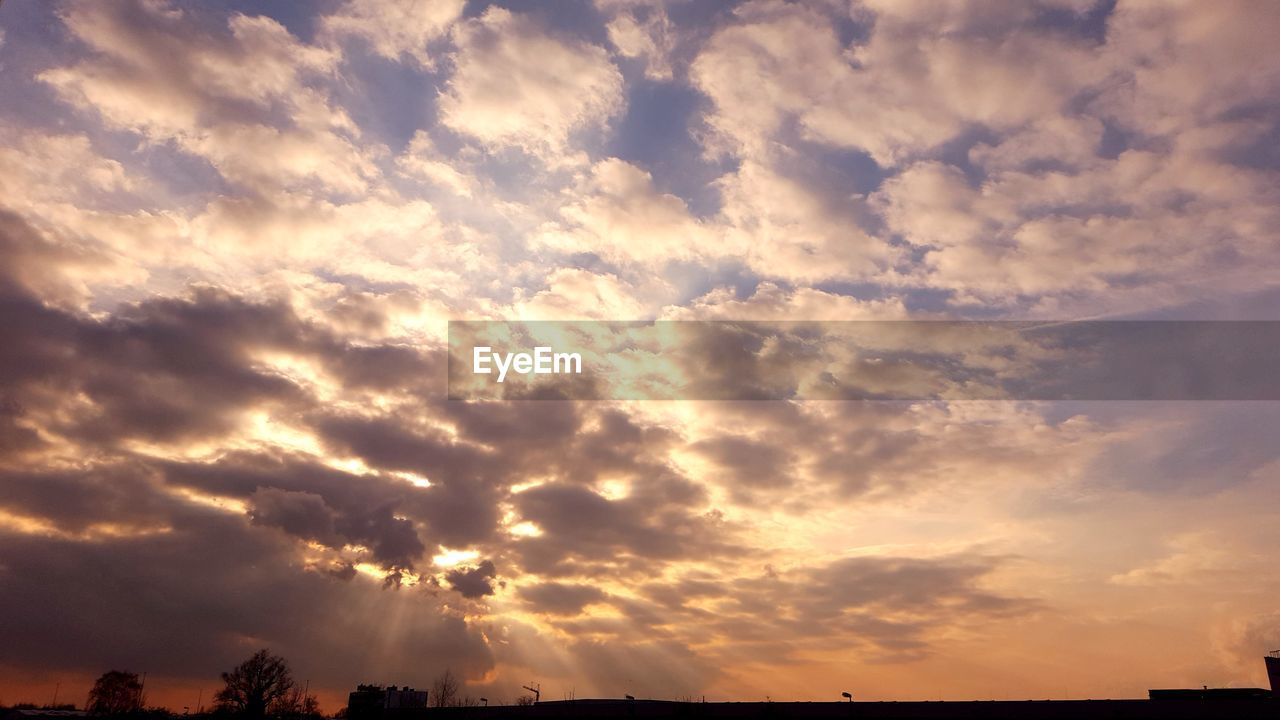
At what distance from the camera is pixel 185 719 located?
17350 cm

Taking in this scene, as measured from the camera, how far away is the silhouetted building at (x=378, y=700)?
177m

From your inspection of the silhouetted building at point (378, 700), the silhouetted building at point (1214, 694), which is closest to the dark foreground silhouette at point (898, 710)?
the silhouetted building at point (1214, 694)

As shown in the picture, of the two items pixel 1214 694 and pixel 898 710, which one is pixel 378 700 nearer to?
pixel 898 710

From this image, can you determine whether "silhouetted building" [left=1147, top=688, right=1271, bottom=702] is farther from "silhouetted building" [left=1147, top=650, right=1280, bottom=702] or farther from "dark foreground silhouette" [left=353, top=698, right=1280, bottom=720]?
"dark foreground silhouette" [left=353, top=698, right=1280, bottom=720]

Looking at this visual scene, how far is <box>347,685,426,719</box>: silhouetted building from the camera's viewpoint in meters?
177

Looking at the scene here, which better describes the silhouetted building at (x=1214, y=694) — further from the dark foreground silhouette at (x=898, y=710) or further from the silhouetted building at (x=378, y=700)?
the silhouetted building at (x=378, y=700)

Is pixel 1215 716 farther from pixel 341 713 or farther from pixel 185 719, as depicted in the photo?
pixel 185 719

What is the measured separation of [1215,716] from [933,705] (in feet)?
93.6

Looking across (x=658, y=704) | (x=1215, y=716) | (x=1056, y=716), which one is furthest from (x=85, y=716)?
(x=1215, y=716)

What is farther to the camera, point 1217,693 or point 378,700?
point 378,700

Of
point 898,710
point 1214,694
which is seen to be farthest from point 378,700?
point 1214,694

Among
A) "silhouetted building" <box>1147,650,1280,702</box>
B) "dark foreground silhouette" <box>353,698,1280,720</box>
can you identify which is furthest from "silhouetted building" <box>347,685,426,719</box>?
"silhouetted building" <box>1147,650,1280,702</box>

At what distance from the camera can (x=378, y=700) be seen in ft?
591

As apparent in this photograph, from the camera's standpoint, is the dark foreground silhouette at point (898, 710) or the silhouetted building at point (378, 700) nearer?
the dark foreground silhouette at point (898, 710)
